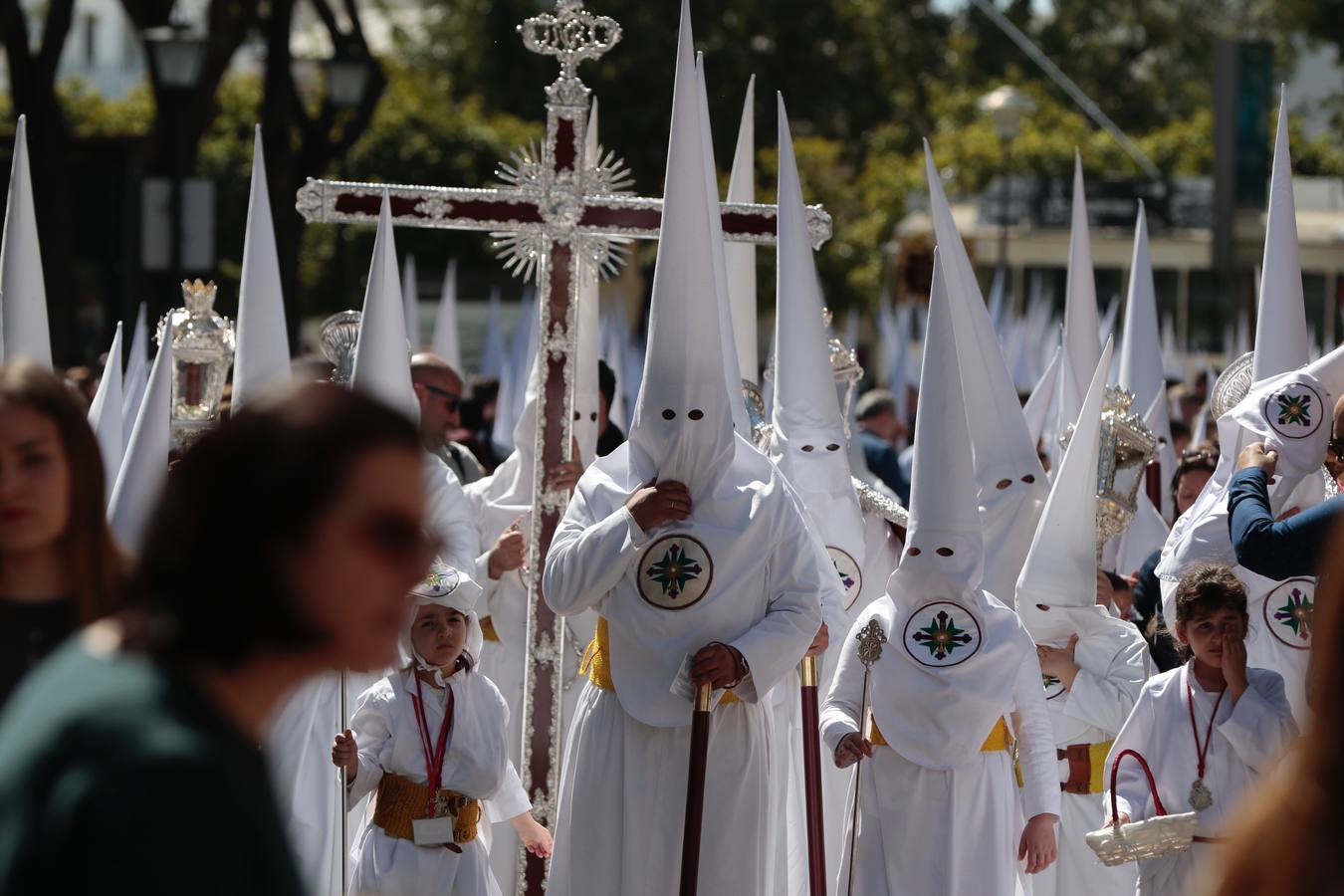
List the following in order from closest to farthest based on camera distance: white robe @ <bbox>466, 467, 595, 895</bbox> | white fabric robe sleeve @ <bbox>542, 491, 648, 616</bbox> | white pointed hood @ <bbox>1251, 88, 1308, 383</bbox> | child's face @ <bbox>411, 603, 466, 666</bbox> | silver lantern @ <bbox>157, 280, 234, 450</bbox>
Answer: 1. white fabric robe sleeve @ <bbox>542, 491, 648, 616</bbox>
2. child's face @ <bbox>411, 603, 466, 666</bbox>
3. white pointed hood @ <bbox>1251, 88, 1308, 383</bbox>
4. silver lantern @ <bbox>157, 280, 234, 450</bbox>
5. white robe @ <bbox>466, 467, 595, 895</bbox>

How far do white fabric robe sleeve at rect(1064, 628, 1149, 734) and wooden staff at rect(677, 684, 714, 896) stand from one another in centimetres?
141

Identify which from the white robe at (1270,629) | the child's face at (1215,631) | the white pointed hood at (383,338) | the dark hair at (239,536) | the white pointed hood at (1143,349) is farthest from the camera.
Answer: the white pointed hood at (1143,349)

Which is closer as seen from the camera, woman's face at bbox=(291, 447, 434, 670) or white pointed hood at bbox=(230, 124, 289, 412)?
woman's face at bbox=(291, 447, 434, 670)

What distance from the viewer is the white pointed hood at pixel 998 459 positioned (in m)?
6.52

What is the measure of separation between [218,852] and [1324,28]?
34.3 meters

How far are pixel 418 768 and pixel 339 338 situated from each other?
8.06 ft

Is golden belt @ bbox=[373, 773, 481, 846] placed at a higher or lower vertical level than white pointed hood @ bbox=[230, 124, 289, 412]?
lower

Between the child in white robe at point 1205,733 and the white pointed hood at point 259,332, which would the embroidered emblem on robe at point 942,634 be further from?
the white pointed hood at point 259,332

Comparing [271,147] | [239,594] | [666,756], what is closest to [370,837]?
[666,756]

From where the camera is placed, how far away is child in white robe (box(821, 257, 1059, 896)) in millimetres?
5598

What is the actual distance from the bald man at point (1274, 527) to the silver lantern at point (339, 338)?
339 centimetres

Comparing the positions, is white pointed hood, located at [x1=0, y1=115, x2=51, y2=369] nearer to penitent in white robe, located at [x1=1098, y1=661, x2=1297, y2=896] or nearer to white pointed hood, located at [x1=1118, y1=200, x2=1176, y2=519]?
penitent in white robe, located at [x1=1098, y1=661, x2=1297, y2=896]

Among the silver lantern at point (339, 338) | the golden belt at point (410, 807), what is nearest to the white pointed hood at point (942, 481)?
the golden belt at point (410, 807)

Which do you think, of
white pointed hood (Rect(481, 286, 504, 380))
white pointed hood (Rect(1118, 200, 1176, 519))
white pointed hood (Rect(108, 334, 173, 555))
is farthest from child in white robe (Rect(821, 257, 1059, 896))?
white pointed hood (Rect(481, 286, 504, 380))
